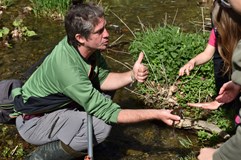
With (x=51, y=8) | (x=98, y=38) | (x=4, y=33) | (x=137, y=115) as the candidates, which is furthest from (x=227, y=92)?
(x=51, y=8)

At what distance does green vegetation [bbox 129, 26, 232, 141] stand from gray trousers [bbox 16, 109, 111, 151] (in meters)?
0.99

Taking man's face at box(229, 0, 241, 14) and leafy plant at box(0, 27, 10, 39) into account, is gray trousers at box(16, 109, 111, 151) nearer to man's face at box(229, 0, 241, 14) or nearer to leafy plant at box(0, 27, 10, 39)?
man's face at box(229, 0, 241, 14)

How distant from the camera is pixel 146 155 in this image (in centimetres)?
353

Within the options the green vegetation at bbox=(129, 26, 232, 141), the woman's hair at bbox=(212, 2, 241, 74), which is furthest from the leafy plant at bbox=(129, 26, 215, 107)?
the woman's hair at bbox=(212, 2, 241, 74)

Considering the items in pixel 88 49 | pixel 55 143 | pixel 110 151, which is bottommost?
pixel 110 151

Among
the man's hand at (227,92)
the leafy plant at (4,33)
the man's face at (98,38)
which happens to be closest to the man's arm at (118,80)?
the man's face at (98,38)

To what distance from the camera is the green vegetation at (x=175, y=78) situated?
3.88m

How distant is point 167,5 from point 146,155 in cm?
348

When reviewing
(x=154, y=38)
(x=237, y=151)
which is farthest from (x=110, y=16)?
(x=237, y=151)

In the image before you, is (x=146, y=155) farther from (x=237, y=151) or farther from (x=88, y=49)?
(x=237, y=151)

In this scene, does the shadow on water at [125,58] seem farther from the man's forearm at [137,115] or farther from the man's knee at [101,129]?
the man's forearm at [137,115]

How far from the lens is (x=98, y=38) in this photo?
9.88 feet

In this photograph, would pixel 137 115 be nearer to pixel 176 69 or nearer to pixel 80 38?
pixel 80 38

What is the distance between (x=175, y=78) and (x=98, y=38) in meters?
1.22
